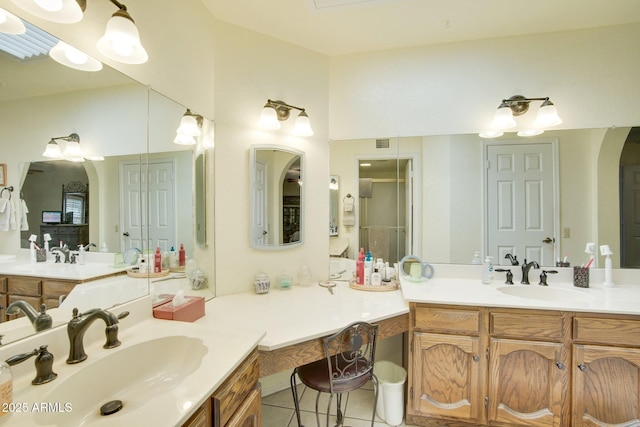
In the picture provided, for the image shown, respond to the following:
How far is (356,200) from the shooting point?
2383 millimetres

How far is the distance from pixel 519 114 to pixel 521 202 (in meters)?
0.66

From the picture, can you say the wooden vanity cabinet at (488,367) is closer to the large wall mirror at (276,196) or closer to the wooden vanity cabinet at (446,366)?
the wooden vanity cabinet at (446,366)

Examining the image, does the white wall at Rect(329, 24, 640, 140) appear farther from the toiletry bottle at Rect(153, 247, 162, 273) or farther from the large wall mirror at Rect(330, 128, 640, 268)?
the toiletry bottle at Rect(153, 247, 162, 273)

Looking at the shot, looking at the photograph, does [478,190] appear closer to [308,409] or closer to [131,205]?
[308,409]

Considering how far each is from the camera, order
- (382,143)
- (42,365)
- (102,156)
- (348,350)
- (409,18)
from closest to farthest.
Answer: (42,365) < (102,156) < (348,350) < (409,18) < (382,143)

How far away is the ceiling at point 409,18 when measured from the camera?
180 centimetres

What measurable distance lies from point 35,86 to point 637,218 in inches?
135

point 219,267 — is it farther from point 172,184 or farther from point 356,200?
point 356,200

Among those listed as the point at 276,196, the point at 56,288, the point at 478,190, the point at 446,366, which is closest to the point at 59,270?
the point at 56,288

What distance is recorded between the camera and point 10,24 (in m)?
0.88

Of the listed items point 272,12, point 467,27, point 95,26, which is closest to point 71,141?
point 95,26

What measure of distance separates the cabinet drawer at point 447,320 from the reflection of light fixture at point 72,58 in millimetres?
2043

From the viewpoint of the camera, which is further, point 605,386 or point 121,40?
point 605,386

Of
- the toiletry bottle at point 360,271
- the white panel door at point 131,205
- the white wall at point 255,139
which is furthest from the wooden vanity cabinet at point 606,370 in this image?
the white panel door at point 131,205
